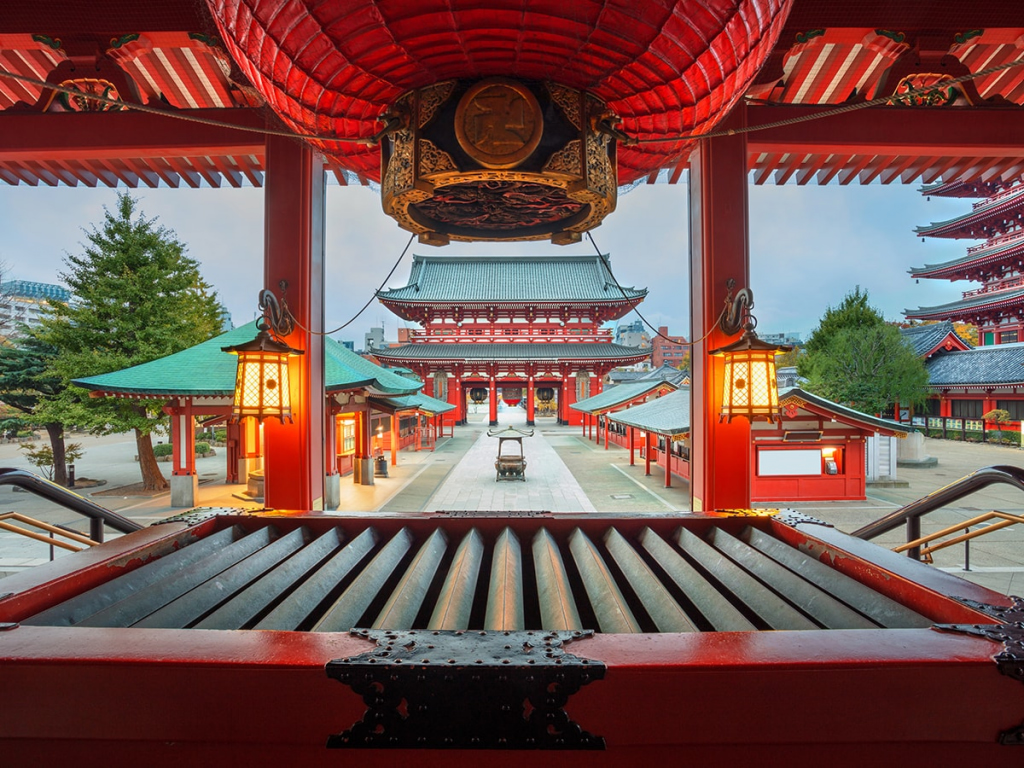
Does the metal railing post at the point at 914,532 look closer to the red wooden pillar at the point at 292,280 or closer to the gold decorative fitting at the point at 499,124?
the gold decorative fitting at the point at 499,124

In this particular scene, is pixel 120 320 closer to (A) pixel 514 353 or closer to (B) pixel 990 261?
(A) pixel 514 353

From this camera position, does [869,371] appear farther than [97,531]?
Yes

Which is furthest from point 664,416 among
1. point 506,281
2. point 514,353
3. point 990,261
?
point 990,261

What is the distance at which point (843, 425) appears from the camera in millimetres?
9828

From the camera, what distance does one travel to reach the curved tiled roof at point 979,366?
59.2 feet

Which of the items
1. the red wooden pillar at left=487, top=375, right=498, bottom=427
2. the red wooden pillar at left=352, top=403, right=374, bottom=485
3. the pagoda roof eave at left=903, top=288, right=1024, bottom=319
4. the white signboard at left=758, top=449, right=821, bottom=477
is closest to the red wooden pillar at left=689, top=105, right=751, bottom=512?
the white signboard at left=758, top=449, right=821, bottom=477

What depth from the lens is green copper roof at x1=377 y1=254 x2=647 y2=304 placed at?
2478 centimetres

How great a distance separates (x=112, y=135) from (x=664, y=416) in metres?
10.2

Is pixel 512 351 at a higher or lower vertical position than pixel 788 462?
higher

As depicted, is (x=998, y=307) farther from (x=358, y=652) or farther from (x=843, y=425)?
(x=358, y=652)

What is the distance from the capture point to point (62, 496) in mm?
2424

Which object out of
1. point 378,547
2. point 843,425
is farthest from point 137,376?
point 843,425

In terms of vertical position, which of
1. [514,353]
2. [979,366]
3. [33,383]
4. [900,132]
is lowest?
[33,383]

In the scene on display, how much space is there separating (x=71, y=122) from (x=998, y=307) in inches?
1120
